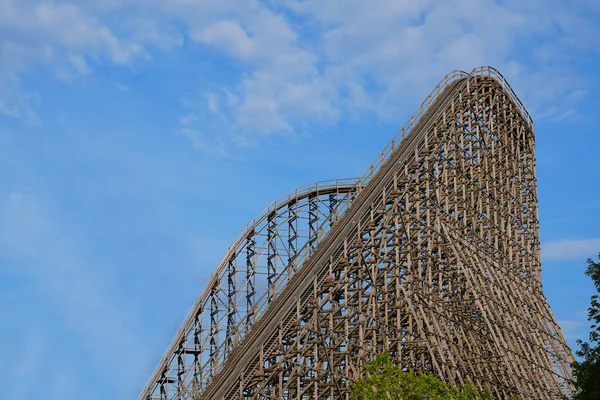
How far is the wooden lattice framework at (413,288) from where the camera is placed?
27.0 meters

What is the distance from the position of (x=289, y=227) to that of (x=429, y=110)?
680 cm

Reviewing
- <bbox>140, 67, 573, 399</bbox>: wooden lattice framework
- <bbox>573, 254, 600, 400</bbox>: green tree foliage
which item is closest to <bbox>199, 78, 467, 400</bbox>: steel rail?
<bbox>140, 67, 573, 399</bbox>: wooden lattice framework

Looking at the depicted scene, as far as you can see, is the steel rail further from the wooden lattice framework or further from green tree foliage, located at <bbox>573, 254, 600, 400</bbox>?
green tree foliage, located at <bbox>573, 254, 600, 400</bbox>

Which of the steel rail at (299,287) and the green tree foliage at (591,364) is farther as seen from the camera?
the steel rail at (299,287)

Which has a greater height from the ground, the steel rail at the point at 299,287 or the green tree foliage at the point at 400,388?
the steel rail at the point at 299,287

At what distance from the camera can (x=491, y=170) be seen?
117ft

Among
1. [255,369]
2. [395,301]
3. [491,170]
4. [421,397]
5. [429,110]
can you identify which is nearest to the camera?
[421,397]

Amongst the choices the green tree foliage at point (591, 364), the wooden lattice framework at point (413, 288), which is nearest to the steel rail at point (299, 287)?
the wooden lattice framework at point (413, 288)

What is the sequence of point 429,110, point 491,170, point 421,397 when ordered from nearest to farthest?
point 421,397 < point 429,110 < point 491,170

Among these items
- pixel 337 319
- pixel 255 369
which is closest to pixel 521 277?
pixel 337 319

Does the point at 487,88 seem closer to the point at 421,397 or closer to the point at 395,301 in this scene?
the point at 395,301

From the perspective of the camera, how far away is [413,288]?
28000 millimetres

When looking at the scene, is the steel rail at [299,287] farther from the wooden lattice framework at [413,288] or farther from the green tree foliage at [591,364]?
the green tree foliage at [591,364]

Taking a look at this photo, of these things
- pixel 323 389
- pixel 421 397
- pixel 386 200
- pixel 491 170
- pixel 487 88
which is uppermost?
pixel 487 88
